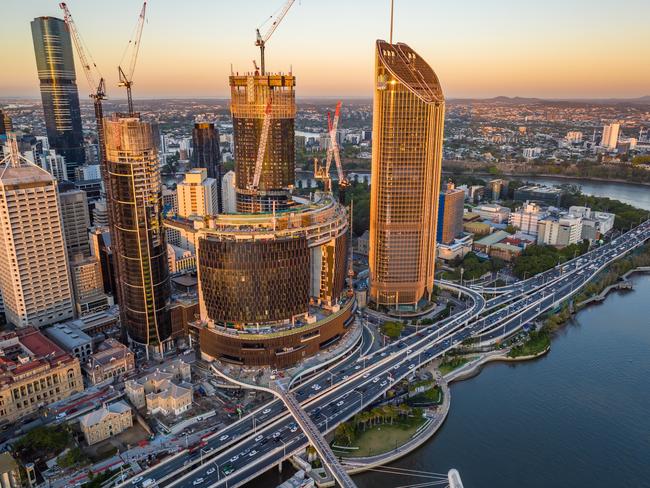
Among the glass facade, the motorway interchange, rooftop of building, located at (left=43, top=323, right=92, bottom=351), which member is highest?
the glass facade

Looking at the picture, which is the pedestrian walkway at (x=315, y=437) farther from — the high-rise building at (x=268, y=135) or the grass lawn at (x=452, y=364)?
the high-rise building at (x=268, y=135)

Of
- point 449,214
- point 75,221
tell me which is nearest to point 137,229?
point 75,221

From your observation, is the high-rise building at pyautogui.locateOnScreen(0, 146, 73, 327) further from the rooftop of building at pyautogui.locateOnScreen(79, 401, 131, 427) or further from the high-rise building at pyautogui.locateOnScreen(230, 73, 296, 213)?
the high-rise building at pyautogui.locateOnScreen(230, 73, 296, 213)

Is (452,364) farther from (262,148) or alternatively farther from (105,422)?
(262,148)

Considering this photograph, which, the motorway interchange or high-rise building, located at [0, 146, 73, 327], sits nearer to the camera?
the motorway interchange

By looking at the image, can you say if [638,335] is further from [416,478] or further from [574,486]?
[416,478]

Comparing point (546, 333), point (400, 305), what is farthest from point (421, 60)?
point (546, 333)

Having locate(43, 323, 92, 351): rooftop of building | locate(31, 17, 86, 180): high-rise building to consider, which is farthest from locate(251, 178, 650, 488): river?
locate(31, 17, 86, 180): high-rise building
